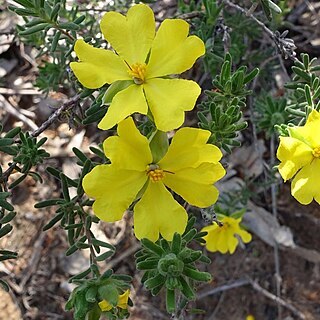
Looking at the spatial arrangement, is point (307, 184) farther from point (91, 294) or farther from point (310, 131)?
point (91, 294)

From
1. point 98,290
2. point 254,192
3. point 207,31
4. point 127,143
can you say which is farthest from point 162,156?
point 254,192

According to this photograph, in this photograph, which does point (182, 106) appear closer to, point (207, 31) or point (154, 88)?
point (154, 88)

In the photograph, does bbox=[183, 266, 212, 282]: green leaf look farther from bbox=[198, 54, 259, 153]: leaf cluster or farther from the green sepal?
the green sepal

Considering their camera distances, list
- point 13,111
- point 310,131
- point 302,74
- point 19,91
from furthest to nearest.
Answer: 1. point 19,91
2. point 13,111
3. point 302,74
4. point 310,131

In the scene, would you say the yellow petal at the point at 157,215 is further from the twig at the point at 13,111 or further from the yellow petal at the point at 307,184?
the twig at the point at 13,111

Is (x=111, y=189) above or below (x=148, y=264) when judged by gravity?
above

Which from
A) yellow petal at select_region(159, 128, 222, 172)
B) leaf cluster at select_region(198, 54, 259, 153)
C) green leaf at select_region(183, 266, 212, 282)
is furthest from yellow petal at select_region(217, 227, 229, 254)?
yellow petal at select_region(159, 128, 222, 172)

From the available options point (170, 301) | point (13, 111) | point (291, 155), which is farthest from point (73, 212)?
point (13, 111)
